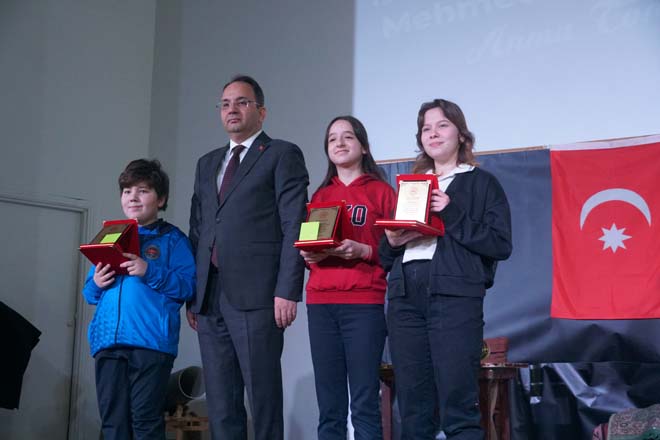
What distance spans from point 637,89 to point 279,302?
2246 mm

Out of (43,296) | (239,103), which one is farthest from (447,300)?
(43,296)

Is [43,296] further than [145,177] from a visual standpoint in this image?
Yes

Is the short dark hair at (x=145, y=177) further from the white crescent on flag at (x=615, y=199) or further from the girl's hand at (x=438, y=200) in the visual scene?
the white crescent on flag at (x=615, y=199)

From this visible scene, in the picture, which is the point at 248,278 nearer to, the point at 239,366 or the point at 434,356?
the point at 239,366

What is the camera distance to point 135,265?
8.38 feet

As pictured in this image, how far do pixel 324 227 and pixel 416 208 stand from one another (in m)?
0.32

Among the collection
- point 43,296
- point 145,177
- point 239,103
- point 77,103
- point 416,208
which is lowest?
point 43,296

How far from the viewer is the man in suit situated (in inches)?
92.7

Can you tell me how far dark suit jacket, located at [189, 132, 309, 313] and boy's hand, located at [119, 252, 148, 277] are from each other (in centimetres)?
20

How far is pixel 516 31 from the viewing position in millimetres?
3875

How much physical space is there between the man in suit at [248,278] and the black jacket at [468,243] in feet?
1.22

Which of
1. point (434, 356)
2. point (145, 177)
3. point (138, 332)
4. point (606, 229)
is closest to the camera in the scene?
point (434, 356)

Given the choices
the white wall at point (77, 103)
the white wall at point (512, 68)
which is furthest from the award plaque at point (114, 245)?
the white wall at point (77, 103)

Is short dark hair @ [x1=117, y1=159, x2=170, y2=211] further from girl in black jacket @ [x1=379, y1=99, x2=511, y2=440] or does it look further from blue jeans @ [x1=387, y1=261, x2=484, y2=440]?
blue jeans @ [x1=387, y1=261, x2=484, y2=440]
